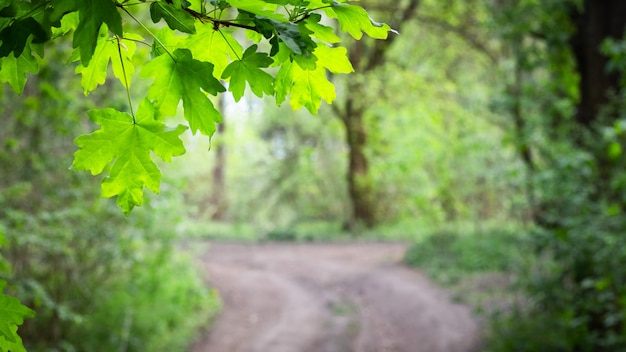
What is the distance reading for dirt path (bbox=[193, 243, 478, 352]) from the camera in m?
8.98

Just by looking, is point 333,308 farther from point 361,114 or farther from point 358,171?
point 358,171

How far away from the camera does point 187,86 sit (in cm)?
114

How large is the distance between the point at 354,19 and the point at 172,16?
0.35 m

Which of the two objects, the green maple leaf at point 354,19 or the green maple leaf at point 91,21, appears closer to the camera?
the green maple leaf at point 91,21

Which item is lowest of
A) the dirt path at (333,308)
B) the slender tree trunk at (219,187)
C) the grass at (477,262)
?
the dirt path at (333,308)

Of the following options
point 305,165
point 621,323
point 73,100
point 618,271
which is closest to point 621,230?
point 618,271

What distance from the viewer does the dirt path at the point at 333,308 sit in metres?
8.98

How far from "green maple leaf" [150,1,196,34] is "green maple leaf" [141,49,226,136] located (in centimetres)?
6

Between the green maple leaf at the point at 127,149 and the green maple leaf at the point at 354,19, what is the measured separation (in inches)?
14.8

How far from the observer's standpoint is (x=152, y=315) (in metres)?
8.09

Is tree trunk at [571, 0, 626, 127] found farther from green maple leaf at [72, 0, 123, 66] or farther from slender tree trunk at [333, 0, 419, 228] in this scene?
slender tree trunk at [333, 0, 419, 228]

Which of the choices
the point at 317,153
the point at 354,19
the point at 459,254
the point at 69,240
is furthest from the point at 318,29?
the point at 317,153

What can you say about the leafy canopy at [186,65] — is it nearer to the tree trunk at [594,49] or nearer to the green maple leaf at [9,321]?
the green maple leaf at [9,321]

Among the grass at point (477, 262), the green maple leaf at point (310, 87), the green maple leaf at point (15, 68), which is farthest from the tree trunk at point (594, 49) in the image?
the green maple leaf at point (15, 68)
